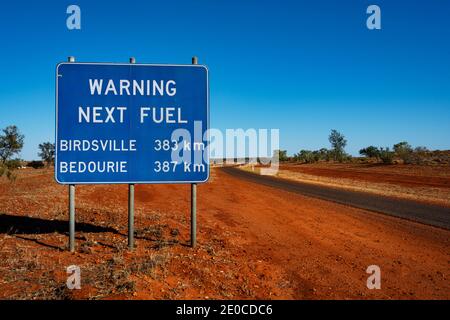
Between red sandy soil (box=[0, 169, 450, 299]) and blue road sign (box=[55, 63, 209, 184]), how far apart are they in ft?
4.65

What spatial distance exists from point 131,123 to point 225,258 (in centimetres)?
300

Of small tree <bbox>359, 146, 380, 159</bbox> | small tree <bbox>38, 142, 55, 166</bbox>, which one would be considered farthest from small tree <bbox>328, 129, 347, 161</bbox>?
small tree <bbox>38, 142, 55, 166</bbox>

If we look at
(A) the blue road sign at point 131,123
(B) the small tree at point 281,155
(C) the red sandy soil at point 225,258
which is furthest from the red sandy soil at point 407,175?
(B) the small tree at point 281,155

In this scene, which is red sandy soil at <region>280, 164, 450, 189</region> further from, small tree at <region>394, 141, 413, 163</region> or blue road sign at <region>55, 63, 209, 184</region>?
blue road sign at <region>55, 63, 209, 184</region>

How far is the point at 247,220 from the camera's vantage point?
1062 centimetres

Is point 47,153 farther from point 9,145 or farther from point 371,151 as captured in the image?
point 371,151

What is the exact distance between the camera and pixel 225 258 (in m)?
6.44

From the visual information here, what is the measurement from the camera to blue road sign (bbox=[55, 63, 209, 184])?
265 inches

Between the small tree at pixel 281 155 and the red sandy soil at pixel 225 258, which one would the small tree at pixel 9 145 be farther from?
the small tree at pixel 281 155

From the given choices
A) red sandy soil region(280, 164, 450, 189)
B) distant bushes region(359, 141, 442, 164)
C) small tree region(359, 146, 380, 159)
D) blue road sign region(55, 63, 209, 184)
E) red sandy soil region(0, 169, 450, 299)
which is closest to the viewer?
red sandy soil region(0, 169, 450, 299)

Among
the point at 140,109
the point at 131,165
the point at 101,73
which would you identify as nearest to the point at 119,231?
the point at 131,165

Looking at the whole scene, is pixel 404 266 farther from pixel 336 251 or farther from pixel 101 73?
pixel 101 73

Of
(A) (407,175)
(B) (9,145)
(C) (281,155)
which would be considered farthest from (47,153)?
(C) (281,155)
